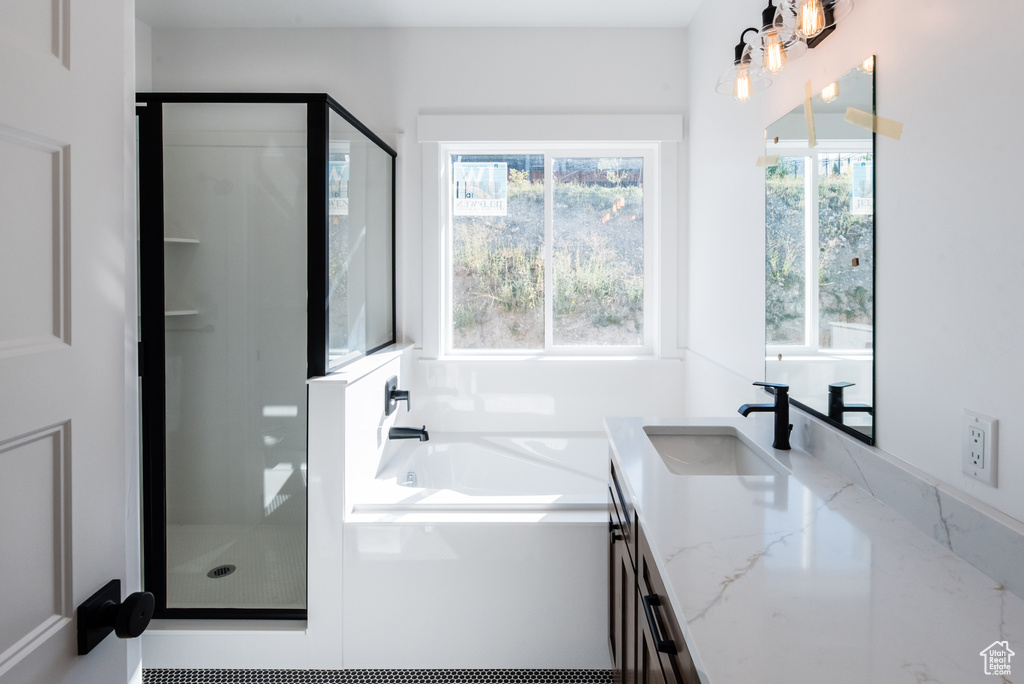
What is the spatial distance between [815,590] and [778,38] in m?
1.40

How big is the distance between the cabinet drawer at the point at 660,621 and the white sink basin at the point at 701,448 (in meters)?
0.47

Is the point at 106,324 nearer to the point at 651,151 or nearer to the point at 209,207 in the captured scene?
the point at 209,207

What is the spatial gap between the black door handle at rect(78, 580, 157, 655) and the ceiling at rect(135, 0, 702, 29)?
2.68 m

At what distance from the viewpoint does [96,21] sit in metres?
0.72

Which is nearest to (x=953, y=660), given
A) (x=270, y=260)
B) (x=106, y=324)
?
(x=106, y=324)

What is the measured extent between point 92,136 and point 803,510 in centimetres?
130

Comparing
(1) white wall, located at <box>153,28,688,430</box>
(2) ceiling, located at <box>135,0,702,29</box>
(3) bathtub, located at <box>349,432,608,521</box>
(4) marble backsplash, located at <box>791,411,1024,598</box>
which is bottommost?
(3) bathtub, located at <box>349,432,608,521</box>

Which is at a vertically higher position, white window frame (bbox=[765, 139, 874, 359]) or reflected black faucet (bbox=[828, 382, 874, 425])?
white window frame (bbox=[765, 139, 874, 359])

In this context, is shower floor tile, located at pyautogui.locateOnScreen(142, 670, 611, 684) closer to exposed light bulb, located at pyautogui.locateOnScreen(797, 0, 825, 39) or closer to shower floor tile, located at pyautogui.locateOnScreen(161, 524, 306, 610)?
shower floor tile, located at pyautogui.locateOnScreen(161, 524, 306, 610)

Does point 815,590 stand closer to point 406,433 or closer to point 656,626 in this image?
point 656,626

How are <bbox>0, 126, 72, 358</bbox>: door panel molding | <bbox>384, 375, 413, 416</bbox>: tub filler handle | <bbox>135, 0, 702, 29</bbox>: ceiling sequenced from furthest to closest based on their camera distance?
<bbox>135, 0, 702, 29</bbox>: ceiling < <bbox>384, 375, 413, 416</bbox>: tub filler handle < <bbox>0, 126, 72, 358</bbox>: door panel molding

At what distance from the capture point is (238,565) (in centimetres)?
213

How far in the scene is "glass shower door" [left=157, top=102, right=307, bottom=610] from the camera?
6.63 ft

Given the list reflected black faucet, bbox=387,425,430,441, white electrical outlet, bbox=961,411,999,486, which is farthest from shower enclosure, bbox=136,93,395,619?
white electrical outlet, bbox=961,411,999,486
